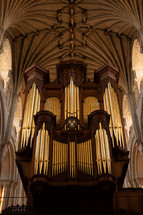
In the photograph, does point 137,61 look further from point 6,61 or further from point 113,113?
point 6,61

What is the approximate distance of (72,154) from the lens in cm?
924

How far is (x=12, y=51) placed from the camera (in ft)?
59.4

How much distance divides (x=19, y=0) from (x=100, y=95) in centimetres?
751

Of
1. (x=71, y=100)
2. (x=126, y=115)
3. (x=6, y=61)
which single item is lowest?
(x=71, y=100)

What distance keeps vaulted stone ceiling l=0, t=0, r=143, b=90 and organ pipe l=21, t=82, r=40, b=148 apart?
526cm

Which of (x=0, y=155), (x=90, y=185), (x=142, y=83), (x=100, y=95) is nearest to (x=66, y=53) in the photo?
(x=142, y=83)

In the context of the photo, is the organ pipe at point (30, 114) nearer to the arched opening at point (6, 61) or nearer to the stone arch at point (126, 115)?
the arched opening at point (6, 61)

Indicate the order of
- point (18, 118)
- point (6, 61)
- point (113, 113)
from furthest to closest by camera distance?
point (18, 118) → point (6, 61) → point (113, 113)

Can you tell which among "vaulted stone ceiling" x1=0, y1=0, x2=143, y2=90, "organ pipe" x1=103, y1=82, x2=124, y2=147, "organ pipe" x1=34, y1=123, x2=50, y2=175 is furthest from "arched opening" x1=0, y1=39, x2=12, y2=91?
"organ pipe" x1=34, y1=123, x2=50, y2=175

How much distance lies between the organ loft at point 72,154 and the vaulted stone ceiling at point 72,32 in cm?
605

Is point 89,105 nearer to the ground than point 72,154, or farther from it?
farther from it

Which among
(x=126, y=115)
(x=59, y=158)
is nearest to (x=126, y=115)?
(x=126, y=115)

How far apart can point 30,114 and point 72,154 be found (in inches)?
137

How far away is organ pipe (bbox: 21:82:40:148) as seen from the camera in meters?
10.7
